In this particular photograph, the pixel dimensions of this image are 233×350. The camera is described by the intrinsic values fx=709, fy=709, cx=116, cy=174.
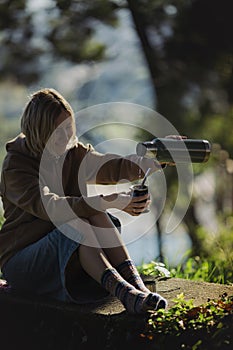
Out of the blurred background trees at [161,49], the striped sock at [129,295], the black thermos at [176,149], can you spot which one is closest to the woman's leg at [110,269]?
the striped sock at [129,295]

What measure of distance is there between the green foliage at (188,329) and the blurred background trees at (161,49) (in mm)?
2797

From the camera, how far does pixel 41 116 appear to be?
283 centimetres

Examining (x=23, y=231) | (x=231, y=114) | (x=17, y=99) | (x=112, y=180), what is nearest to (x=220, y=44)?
(x=231, y=114)

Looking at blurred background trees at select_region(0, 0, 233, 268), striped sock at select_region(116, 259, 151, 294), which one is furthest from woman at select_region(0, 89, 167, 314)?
blurred background trees at select_region(0, 0, 233, 268)

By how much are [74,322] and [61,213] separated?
16.4 inches

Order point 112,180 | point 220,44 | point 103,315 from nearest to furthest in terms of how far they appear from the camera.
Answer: point 103,315 → point 112,180 → point 220,44

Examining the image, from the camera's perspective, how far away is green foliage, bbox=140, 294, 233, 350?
2.43 meters

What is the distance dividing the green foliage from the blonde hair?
0.83 m

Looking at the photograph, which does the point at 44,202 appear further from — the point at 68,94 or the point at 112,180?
the point at 68,94

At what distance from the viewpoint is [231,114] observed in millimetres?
5652

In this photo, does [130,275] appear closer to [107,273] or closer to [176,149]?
[107,273]

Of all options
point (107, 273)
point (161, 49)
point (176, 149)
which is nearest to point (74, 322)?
point (107, 273)

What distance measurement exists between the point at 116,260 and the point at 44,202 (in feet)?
1.18

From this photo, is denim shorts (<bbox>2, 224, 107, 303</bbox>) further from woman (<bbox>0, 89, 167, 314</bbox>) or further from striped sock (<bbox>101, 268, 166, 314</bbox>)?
striped sock (<bbox>101, 268, 166, 314</bbox>)
